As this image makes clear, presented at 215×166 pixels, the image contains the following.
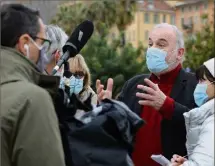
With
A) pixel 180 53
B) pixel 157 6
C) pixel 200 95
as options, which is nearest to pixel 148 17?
pixel 157 6

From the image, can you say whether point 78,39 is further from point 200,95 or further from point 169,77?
point 169,77

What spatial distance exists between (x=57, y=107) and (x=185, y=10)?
2879 inches

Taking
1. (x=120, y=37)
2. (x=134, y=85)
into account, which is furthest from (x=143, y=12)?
(x=134, y=85)

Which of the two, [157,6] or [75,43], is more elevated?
[75,43]

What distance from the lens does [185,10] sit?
74500 millimetres

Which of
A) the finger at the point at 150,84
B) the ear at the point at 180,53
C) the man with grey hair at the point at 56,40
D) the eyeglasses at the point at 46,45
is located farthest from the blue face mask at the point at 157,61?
the eyeglasses at the point at 46,45

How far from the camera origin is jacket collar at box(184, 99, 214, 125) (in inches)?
132

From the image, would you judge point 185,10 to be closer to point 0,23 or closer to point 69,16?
point 69,16

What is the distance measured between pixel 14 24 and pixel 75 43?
1.96 feet

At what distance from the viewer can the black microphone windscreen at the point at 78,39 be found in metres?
3.23

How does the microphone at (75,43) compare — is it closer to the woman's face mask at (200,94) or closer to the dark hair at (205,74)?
the dark hair at (205,74)

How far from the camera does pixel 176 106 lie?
4312mm

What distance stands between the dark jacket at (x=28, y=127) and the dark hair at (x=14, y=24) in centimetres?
23

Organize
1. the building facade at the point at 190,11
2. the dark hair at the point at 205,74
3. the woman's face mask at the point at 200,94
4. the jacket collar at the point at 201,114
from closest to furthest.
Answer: the jacket collar at the point at 201,114 → the dark hair at the point at 205,74 → the woman's face mask at the point at 200,94 → the building facade at the point at 190,11
